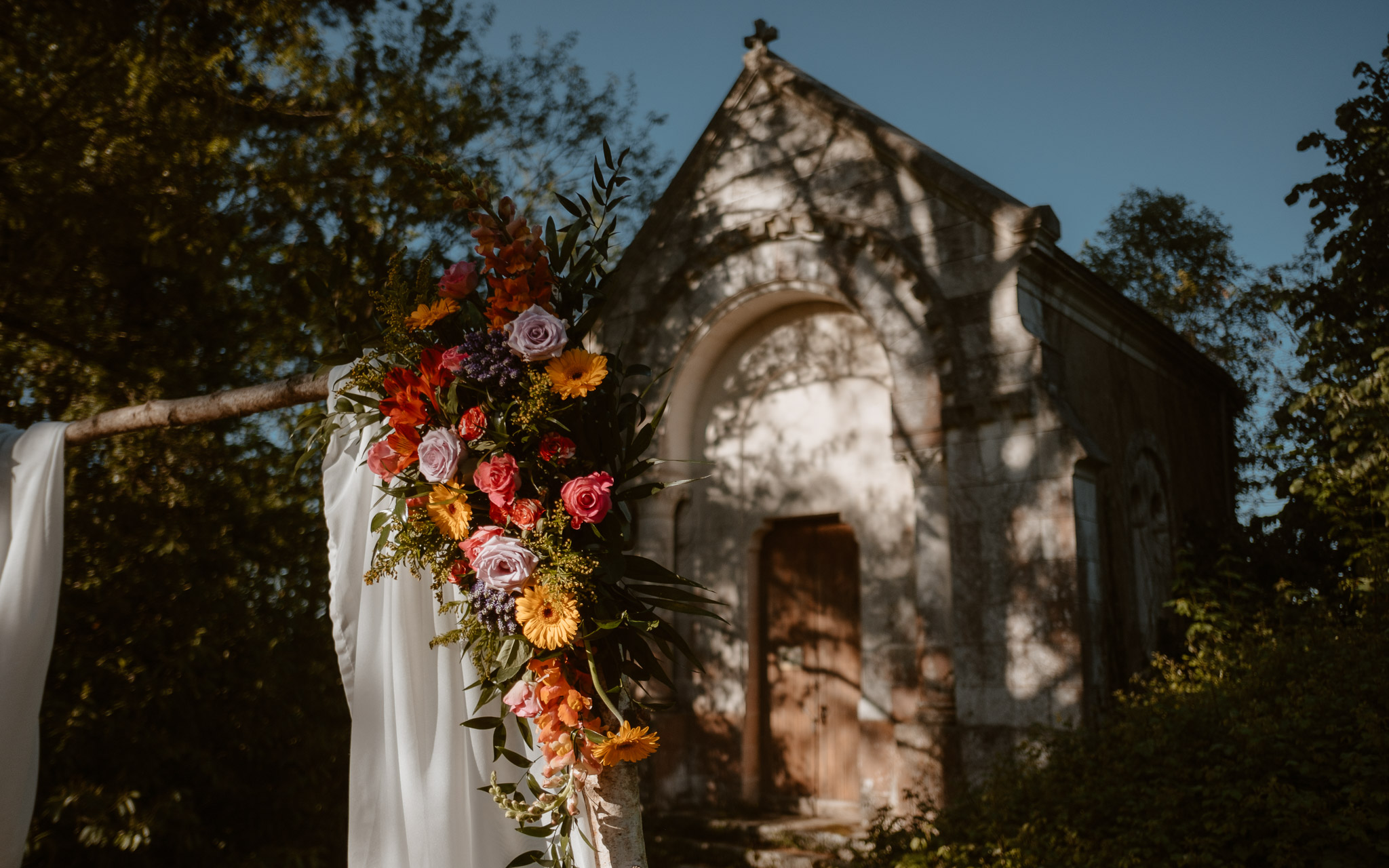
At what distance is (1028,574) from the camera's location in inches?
281

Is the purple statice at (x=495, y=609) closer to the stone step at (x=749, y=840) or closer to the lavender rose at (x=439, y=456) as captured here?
the lavender rose at (x=439, y=456)

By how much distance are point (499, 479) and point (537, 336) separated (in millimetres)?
410

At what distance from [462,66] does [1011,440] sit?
9.10 metres

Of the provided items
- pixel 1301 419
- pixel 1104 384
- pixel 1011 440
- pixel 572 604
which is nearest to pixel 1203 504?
pixel 1301 419

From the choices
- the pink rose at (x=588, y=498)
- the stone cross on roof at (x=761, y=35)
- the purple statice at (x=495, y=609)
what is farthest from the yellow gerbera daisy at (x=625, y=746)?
the stone cross on roof at (x=761, y=35)

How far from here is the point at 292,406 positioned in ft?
12.2

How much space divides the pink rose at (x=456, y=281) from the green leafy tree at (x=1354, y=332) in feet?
24.5

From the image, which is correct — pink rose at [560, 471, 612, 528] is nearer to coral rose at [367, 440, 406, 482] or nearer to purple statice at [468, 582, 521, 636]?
purple statice at [468, 582, 521, 636]

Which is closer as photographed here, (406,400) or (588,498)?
(588,498)

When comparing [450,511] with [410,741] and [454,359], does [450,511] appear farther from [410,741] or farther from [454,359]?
[410,741]

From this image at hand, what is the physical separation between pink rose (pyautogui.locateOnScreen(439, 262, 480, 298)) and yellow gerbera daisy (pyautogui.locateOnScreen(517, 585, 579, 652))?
3.37 feet

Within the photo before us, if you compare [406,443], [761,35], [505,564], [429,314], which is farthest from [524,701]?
[761,35]

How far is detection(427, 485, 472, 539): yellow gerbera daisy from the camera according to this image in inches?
102

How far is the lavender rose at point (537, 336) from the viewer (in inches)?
103
